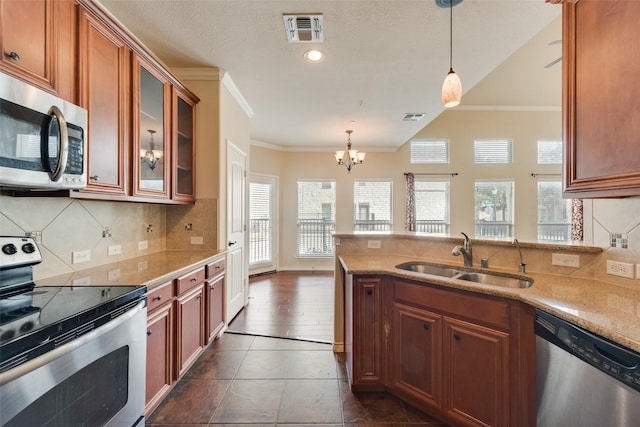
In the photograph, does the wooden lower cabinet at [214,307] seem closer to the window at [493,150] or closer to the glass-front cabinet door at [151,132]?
the glass-front cabinet door at [151,132]

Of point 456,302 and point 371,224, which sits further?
point 371,224

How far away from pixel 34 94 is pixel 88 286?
101 cm

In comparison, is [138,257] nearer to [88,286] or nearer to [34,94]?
[88,286]

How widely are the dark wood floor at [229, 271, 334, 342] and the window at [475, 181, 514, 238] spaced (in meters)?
3.71

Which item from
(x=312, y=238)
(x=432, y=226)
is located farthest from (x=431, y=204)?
(x=312, y=238)

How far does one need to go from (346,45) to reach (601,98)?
189cm

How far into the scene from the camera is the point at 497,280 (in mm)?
1943

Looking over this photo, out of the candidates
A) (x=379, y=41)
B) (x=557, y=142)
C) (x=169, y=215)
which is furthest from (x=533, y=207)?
(x=169, y=215)

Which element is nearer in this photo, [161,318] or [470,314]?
[470,314]

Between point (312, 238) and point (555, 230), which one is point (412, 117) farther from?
point (555, 230)

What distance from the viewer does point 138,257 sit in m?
2.49

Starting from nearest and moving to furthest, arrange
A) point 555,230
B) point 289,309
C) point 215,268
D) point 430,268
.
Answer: point 430,268 < point 215,268 < point 289,309 < point 555,230

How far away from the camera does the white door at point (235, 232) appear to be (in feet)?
10.5

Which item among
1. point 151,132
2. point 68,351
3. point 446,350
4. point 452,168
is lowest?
point 446,350
